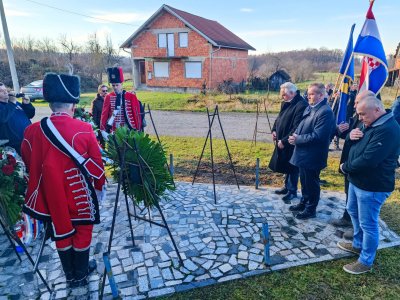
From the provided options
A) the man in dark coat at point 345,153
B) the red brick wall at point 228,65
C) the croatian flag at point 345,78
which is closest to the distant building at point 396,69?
the red brick wall at point 228,65

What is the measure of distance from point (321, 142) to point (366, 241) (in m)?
1.54

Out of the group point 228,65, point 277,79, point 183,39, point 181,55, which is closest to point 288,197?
point 277,79

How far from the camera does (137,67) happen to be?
28.1 metres

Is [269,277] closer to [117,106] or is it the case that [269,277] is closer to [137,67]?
[117,106]

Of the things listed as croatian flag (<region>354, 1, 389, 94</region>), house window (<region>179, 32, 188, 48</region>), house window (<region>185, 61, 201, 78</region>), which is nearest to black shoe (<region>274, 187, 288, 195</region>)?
croatian flag (<region>354, 1, 389, 94</region>)

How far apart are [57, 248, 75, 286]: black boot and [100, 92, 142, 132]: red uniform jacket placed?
2.82m

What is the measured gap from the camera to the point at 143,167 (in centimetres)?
363

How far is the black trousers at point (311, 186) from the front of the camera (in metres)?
4.58

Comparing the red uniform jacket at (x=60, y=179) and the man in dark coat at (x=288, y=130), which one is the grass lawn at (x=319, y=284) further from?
the man in dark coat at (x=288, y=130)

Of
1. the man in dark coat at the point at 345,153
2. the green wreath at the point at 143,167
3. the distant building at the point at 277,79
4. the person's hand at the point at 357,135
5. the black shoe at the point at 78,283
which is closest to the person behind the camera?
the black shoe at the point at 78,283

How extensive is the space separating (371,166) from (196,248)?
2.47 m

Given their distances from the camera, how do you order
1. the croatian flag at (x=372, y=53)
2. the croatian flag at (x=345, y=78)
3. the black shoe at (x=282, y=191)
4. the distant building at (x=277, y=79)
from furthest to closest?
the distant building at (x=277, y=79), the black shoe at (x=282, y=191), the croatian flag at (x=345, y=78), the croatian flag at (x=372, y=53)

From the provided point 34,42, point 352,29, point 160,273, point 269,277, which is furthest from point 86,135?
point 34,42

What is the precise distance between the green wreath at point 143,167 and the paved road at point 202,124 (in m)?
6.84
